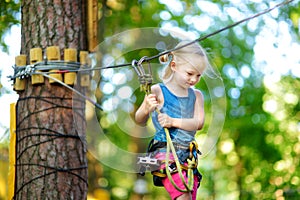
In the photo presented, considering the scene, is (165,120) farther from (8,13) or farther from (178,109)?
(8,13)

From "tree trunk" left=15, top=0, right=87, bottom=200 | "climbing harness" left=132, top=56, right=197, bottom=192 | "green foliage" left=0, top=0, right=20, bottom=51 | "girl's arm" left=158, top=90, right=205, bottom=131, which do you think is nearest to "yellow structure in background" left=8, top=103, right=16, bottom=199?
"tree trunk" left=15, top=0, right=87, bottom=200

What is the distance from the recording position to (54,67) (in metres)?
2.91

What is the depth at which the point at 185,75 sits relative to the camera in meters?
2.11

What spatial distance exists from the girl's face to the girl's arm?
0.05 m

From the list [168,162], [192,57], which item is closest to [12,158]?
[168,162]

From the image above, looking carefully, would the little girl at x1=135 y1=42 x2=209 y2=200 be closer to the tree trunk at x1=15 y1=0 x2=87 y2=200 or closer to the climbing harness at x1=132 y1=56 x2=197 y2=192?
the climbing harness at x1=132 y1=56 x2=197 y2=192

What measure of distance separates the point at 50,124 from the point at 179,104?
96cm

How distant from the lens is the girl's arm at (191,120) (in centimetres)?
209

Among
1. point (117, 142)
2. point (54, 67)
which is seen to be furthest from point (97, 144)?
point (54, 67)

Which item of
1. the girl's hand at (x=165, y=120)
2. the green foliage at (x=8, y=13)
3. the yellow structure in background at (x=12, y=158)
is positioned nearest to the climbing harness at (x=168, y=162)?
the girl's hand at (x=165, y=120)

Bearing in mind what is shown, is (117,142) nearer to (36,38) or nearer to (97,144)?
(97,144)

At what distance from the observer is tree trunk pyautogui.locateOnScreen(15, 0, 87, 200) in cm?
288

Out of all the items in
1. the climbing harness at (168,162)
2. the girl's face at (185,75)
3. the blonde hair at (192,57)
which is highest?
the blonde hair at (192,57)

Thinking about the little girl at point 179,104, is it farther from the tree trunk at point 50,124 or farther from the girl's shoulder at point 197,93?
the tree trunk at point 50,124
